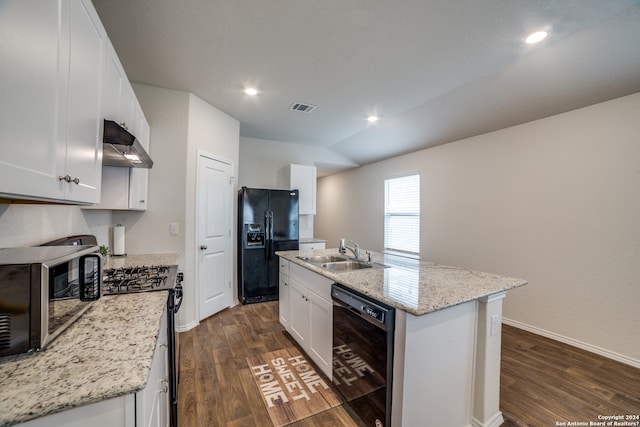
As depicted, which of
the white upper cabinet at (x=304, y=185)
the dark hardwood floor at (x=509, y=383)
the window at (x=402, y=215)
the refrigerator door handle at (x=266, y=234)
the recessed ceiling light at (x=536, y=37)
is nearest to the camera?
the dark hardwood floor at (x=509, y=383)

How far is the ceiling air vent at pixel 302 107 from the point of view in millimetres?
3316

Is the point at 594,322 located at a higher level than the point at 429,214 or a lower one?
lower

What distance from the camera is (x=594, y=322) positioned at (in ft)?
8.22

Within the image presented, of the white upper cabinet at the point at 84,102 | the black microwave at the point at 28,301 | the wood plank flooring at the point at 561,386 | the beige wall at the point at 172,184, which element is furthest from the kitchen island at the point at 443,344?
the beige wall at the point at 172,184

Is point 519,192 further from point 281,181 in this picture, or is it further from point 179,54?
point 179,54

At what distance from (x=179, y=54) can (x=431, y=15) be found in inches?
84.1

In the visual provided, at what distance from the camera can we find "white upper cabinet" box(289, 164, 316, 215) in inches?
184

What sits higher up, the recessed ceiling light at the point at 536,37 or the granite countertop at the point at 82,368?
the recessed ceiling light at the point at 536,37

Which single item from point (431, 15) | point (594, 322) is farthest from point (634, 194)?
point (431, 15)

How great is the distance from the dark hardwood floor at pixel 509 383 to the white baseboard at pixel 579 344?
0.20 ft

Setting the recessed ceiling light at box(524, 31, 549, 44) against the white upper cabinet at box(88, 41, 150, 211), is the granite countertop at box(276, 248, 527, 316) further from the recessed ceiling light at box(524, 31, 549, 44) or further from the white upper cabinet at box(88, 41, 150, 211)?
the recessed ceiling light at box(524, 31, 549, 44)

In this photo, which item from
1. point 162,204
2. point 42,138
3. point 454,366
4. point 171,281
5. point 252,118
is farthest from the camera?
point 252,118

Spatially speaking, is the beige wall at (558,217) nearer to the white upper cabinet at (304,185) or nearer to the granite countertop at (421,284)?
the granite countertop at (421,284)

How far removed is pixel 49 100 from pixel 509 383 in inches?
129
